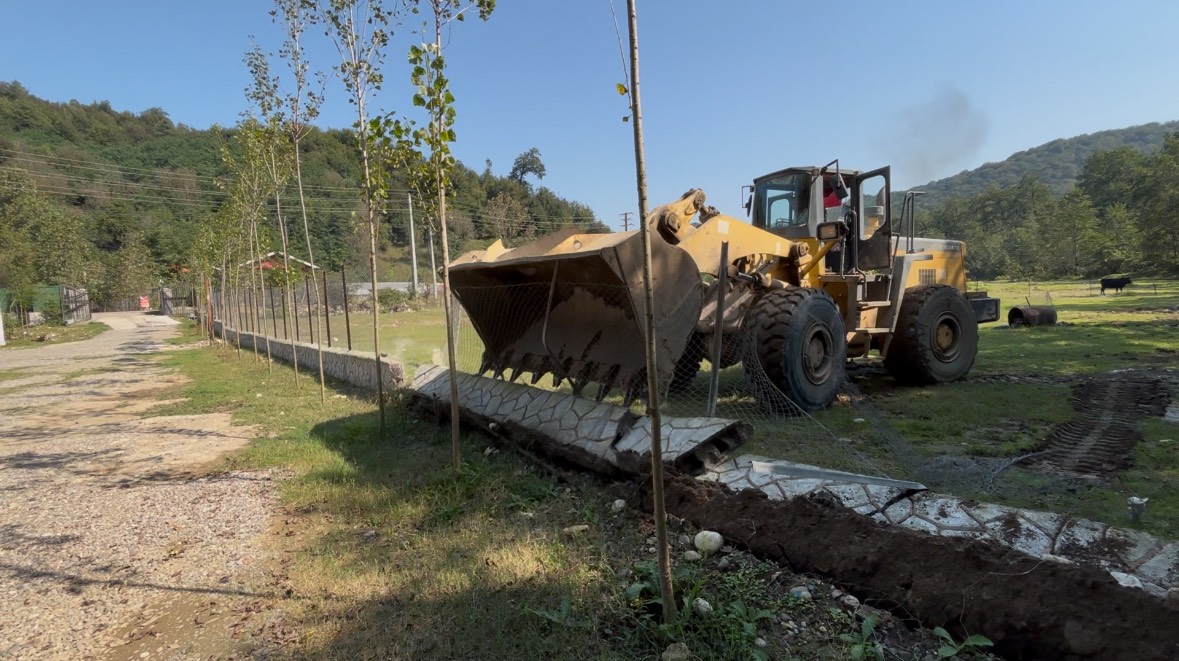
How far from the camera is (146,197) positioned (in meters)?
69.6

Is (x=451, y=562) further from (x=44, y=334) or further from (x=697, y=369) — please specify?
(x=44, y=334)

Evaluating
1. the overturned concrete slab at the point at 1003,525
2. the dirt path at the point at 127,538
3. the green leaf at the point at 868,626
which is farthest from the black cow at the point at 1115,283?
the dirt path at the point at 127,538

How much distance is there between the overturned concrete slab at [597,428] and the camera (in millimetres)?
4418

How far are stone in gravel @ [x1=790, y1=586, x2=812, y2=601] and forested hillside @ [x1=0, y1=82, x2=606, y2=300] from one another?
4062cm

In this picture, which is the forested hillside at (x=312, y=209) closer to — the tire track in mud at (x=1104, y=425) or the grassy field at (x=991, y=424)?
the grassy field at (x=991, y=424)

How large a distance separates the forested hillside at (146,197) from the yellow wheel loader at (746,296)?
3601 cm

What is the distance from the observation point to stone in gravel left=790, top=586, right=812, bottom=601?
3021mm

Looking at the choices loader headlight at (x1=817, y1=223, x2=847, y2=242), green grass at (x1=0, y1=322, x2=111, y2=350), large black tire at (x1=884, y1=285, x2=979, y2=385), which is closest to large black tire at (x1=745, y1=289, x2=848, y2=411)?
loader headlight at (x1=817, y1=223, x2=847, y2=242)

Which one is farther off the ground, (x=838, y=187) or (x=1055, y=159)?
(x=1055, y=159)

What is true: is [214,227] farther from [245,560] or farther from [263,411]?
[245,560]

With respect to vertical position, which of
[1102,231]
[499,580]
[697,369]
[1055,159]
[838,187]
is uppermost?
[1055,159]

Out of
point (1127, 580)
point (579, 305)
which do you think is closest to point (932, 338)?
point (579, 305)

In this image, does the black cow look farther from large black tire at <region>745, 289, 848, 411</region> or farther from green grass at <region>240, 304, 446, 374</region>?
large black tire at <region>745, 289, 848, 411</region>

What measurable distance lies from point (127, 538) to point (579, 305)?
423 centimetres
